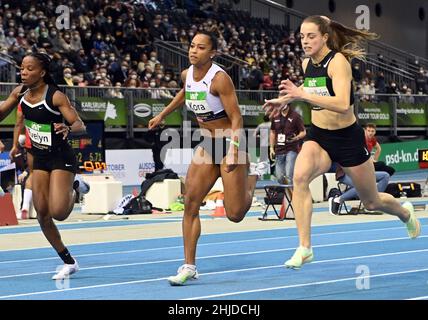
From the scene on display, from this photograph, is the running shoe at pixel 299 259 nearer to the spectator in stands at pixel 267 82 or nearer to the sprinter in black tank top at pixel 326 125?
the sprinter in black tank top at pixel 326 125

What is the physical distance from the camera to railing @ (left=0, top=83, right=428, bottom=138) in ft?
86.2

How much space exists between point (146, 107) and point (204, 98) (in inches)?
733

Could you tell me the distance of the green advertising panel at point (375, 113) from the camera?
33.3m

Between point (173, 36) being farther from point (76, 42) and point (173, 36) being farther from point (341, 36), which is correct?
point (341, 36)

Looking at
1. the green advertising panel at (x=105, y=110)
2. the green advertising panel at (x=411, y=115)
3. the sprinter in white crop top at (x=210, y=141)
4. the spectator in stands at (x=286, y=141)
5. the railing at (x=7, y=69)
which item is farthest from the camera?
the green advertising panel at (x=411, y=115)

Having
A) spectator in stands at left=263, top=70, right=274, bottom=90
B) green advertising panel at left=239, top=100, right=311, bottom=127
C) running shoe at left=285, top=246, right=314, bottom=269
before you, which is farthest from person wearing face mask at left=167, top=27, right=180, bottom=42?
running shoe at left=285, top=246, right=314, bottom=269

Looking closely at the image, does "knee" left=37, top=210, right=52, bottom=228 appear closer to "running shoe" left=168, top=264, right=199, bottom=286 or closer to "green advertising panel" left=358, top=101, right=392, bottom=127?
"running shoe" left=168, top=264, right=199, bottom=286

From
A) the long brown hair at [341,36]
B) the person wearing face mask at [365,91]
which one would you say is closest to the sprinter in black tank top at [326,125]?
the long brown hair at [341,36]

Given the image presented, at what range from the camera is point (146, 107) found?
1100 inches

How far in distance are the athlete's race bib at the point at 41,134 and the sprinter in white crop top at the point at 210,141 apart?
135cm

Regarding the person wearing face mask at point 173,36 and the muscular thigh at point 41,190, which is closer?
the muscular thigh at point 41,190

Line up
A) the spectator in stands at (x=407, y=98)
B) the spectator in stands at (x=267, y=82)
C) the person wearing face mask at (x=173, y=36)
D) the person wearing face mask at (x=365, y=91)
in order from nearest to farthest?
the spectator in stands at (x=267, y=82), the person wearing face mask at (x=365, y=91), the person wearing face mask at (x=173, y=36), the spectator in stands at (x=407, y=98)

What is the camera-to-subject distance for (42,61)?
1002 centimetres
